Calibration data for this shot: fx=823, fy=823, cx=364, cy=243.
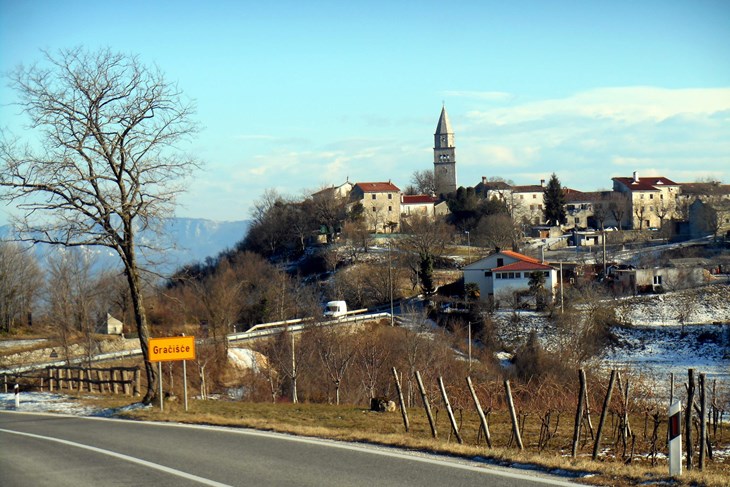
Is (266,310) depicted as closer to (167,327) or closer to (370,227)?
(167,327)

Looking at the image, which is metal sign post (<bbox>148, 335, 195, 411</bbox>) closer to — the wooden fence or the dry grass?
the dry grass

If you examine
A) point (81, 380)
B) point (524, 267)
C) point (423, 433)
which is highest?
point (524, 267)

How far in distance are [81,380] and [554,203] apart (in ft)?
307

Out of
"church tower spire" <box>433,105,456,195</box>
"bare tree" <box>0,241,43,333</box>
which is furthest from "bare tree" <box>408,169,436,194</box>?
"bare tree" <box>0,241,43,333</box>

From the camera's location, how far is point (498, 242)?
9731 cm

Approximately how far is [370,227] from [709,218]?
140 ft

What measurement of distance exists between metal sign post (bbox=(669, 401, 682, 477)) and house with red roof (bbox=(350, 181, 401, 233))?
100519 mm

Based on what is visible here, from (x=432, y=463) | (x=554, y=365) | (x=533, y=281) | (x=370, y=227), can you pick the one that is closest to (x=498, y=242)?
(x=370, y=227)

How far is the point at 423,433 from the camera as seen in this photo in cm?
1683

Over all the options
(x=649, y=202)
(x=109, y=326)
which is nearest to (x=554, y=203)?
→ (x=649, y=202)

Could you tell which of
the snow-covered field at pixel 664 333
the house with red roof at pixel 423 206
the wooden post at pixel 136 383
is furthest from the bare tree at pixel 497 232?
the wooden post at pixel 136 383

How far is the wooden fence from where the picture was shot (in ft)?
89.4

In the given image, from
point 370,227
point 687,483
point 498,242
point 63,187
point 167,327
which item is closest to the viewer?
point 687,483

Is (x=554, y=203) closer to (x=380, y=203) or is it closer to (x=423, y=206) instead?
(x=423, y=206)
